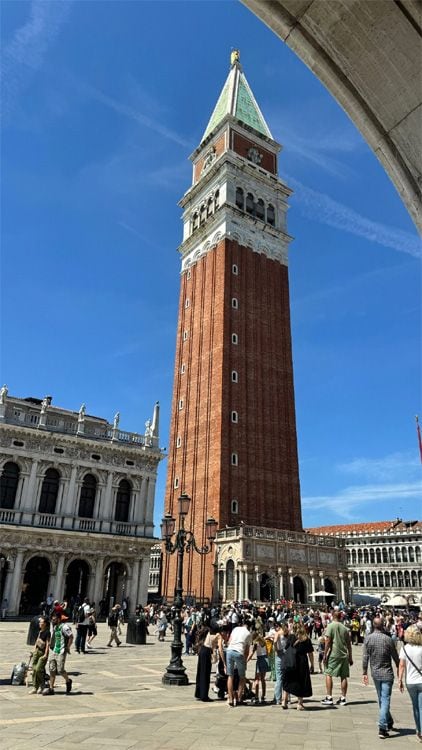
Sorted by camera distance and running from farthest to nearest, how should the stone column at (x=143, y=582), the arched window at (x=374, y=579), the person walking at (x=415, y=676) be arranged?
1. the arched window at (x=374, y=579)
2. the stone column at (x=143, y=582)
3. the person walking at (x=415, y=676)

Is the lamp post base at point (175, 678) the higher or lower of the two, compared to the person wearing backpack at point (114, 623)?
lower

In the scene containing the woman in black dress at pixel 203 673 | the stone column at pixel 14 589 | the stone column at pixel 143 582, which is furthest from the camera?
the stone column at pixel 143 582

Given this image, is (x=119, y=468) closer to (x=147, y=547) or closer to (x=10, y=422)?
(x=147, y=547)

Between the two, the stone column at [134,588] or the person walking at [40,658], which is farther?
the stone column at [134,588]

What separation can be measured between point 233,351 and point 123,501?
17260 mm

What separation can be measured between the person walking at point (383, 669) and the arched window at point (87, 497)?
1214 inches

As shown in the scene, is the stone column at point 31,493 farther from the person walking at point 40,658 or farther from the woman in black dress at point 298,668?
the woman in black dress at point 298,668

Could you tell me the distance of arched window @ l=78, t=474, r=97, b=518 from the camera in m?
37.2

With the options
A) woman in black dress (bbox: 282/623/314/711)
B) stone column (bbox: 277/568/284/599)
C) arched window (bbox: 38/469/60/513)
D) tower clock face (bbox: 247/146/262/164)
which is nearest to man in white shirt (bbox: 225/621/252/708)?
woman in black dress (bbox: 282/623/314/711)

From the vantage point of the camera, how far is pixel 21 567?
33.3 m

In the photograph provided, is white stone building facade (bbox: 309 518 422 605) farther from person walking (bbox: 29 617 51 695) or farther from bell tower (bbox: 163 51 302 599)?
person walking (bbox: 29 617 51 695)

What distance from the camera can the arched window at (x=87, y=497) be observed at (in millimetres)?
37188

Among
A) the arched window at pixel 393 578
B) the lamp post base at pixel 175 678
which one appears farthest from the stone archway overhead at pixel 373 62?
the arched window at pixel 393 578

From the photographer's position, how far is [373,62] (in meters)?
3.36
